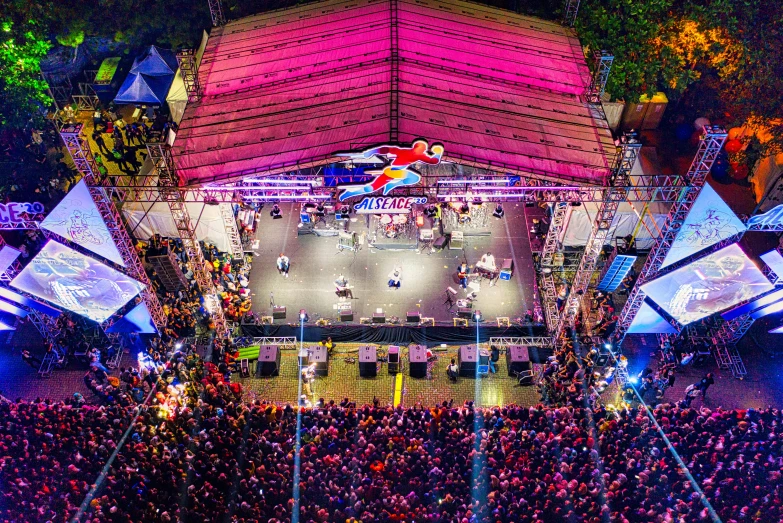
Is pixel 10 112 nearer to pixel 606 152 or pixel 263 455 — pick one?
pixel 263 455

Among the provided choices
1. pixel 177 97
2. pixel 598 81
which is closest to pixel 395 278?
pixel 598 81

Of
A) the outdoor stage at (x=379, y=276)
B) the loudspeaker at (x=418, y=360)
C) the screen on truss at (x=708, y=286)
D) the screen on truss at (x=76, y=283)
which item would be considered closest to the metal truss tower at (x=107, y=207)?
the screen on truss at (x=76, y=283)

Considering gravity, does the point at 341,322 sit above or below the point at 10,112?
below

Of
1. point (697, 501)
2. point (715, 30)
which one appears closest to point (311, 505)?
point (697, 501)

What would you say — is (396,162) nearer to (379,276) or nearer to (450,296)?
(450,296)

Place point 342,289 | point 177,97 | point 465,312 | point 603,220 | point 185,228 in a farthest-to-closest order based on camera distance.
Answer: point 177,97 → point 342,289 → point 465,312 → point 185,228 → point 603,220
